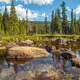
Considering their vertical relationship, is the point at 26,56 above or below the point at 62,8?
below

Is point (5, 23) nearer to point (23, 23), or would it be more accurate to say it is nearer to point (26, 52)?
point (23, 23)

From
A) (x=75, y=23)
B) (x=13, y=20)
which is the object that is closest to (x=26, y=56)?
(x=13, y=20)

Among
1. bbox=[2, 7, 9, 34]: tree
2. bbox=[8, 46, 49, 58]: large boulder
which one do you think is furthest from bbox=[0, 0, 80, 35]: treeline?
bbox=[8, 46, 49, 58]: large boulder

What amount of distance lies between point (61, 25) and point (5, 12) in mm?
23217

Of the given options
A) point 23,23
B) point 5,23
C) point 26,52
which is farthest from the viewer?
point 23,23

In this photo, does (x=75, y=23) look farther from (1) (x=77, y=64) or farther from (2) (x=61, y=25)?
(1) (x=77, y=64)

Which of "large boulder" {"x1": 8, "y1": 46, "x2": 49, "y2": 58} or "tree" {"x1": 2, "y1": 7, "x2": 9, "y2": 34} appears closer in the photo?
"large boulder" {"x1": 8, "y1": 46, "x2": 49, "y2": 58}

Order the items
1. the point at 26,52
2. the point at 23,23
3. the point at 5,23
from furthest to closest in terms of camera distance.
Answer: the point at 23,23
the point at 5,23
the point at 26,52

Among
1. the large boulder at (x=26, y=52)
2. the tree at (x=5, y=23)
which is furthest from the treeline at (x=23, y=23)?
the large boulder at (x=26, y=52)

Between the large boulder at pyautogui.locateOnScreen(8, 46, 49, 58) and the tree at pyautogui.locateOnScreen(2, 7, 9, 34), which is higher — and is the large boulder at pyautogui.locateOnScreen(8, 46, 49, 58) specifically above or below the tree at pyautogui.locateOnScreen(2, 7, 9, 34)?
below

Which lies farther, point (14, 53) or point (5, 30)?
point (5, 30)

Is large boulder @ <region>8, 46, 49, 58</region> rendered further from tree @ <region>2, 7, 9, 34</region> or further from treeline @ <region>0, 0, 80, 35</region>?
tree @ <region>2, 7, 9, 34</region>

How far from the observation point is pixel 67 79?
13898 mm

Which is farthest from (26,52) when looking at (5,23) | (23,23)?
(23,23)
